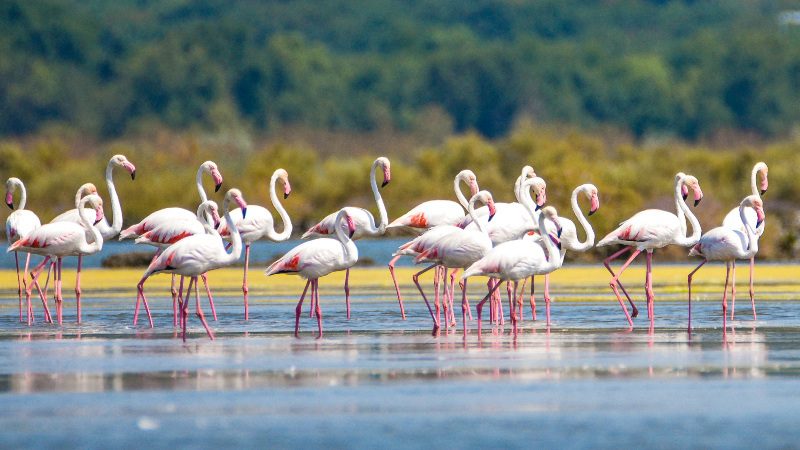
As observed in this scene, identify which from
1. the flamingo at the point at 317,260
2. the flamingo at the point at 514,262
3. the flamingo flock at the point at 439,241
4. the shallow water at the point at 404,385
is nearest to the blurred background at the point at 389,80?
the flamingo flock at the point at 439,241

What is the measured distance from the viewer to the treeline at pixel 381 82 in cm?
8250

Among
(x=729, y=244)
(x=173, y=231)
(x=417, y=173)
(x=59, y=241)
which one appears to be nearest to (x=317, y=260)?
(x=173, y=231)

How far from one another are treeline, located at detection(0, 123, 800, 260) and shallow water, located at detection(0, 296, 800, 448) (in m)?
18.5

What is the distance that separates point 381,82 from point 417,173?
48.2 m

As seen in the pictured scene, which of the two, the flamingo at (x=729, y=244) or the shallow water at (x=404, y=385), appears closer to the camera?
the shallow water at (x=404, y=385)

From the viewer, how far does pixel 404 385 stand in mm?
12047

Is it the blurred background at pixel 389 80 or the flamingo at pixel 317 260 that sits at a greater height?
the blurred background at pixel 389 80

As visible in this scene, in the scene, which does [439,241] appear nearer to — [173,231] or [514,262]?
[514,262]

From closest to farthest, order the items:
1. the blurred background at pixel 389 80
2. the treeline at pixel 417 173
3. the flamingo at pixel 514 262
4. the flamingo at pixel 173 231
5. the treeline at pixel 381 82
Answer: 1. the flamingo at pixel 514 262
2. the flamingo at pixel 173 231
3. the treeline at pixel 417 173
4. the blurred background at pixel 389 80
5. the treeline at pixel 381 82

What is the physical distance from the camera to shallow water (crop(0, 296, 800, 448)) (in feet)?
33.0

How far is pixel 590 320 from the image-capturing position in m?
17.3

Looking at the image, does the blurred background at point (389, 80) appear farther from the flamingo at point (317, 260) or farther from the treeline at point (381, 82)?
the flamingo at point (317, 260)

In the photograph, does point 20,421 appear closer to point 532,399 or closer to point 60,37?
point 532,399

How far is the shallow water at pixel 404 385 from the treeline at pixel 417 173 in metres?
18.5
